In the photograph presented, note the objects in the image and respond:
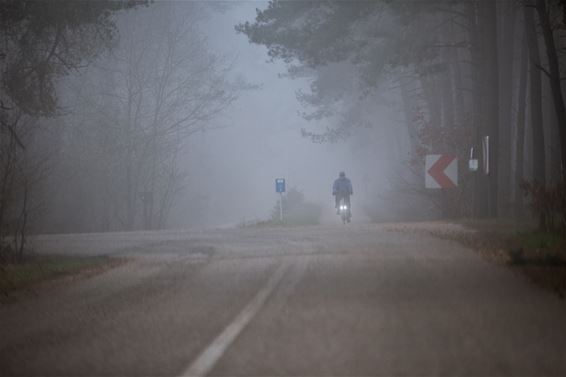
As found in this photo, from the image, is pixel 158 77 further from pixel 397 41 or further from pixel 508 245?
pixel 508 245

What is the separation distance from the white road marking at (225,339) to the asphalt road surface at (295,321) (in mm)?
17

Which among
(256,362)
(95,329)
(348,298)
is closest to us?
(256,362)

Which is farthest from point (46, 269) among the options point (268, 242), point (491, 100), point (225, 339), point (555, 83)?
point (491, 100)

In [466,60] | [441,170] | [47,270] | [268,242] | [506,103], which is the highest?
[466,60]

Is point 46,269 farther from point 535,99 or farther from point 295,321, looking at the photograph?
point 535,99

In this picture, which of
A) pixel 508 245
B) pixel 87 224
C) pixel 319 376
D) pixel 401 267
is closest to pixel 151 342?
pixel 319 376

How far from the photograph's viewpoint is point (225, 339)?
6453mm

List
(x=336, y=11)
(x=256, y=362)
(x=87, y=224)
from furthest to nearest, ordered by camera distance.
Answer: (x=87, y=224)
(x=336, y=11)
(x=256, y=362)

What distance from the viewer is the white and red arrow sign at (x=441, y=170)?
2033cm

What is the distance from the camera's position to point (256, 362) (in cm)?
572

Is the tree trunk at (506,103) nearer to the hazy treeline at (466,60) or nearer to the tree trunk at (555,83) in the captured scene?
the hazy treeline at (466,60)

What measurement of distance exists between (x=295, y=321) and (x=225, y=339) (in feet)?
2.99

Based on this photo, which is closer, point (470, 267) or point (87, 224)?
point (470, 267)

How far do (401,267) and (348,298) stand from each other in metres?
2.47
